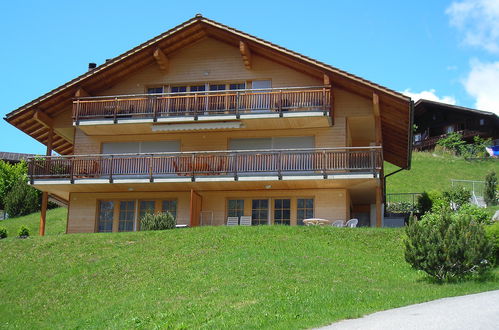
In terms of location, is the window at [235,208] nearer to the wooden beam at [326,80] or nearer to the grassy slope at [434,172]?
the wooden beam at [326,80]

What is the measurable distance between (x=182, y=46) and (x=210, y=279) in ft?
50.7

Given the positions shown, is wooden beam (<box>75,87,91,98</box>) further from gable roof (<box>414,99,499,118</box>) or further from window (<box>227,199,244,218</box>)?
gable roof (<box>414,99,499,118</box>)

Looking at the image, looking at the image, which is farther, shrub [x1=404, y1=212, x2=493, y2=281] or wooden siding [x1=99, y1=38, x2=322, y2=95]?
wooden siding [x1=99, y1=38, x2=322, y2=95]

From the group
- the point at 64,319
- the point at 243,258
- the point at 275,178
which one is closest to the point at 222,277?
the point at 243,258

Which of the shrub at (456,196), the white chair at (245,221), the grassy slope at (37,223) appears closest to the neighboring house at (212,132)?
the white chair at (245,221)

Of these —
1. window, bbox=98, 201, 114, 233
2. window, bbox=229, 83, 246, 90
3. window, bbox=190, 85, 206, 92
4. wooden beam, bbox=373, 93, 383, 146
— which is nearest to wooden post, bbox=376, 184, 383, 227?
wooden beam, bbox=373, 93, 383, 146

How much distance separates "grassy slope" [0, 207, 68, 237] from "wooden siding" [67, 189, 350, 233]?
5713 mm

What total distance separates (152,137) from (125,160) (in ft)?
6.75

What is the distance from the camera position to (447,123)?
218 ft

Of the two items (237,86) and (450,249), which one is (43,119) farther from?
(450,249)

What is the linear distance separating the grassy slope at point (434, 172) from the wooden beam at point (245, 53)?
20542 millimetres

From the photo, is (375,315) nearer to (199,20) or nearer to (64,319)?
(64,319)

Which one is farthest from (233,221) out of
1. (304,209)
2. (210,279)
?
(210,279)

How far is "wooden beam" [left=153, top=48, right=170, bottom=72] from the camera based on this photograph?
2966 centimetres
